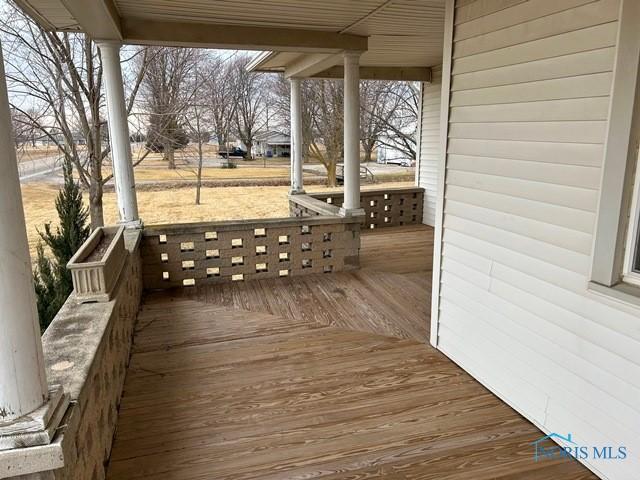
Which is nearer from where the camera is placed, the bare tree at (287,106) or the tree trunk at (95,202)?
the tree trunk at (95,202)

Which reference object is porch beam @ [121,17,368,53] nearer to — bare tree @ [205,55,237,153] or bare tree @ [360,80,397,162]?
bare tree @ [205,55,237,153]

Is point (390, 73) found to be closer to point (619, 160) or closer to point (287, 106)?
point (619, 160)

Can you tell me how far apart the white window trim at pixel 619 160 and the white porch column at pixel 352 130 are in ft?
11.6

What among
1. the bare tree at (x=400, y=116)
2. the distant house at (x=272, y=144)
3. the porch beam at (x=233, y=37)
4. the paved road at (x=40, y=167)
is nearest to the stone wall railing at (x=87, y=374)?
the porch beam at (x=233, y=37)

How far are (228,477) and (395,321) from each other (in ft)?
7.36

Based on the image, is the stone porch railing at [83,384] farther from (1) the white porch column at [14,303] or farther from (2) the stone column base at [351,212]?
(2) the stone column base at [351,212]

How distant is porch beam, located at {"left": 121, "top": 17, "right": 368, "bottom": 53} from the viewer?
4414mm

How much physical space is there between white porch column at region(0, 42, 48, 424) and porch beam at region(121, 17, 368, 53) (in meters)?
3.56

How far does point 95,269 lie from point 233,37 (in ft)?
9.73

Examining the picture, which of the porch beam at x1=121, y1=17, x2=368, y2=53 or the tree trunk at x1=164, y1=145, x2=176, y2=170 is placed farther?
the tree trunk at x1=164, y1=145, x2=176, y2=170

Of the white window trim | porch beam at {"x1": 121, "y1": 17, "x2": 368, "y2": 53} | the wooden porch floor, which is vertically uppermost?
porch beam at {"x1": 121, "y1": 17, "x2": 368, "y2": 53}

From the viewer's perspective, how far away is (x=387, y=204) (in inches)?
327

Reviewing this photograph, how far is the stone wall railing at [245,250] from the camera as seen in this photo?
16.4ft

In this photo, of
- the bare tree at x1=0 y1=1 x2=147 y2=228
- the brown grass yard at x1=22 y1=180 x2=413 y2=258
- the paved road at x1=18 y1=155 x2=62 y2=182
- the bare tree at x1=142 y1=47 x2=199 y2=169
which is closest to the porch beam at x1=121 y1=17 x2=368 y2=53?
the bare tree at x1=0 y1=1 x2=147 y2=228
